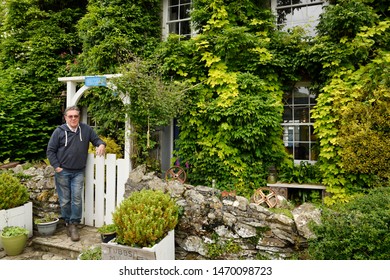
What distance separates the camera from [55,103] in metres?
8.27

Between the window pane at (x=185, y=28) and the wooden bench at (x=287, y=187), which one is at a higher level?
the window pane at (x=185, y=28)

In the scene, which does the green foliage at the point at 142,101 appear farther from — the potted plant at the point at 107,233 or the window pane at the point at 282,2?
the window pane at the point at 282,2

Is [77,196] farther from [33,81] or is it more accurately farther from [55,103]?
[33,81]

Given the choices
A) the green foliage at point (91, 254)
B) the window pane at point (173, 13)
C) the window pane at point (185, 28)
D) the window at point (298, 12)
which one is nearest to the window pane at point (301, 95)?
the window at point (298, 12)

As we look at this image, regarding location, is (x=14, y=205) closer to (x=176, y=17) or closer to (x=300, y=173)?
(x=300, y=173)

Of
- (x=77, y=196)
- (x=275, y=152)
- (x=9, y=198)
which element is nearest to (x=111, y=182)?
(x=77, y=196)

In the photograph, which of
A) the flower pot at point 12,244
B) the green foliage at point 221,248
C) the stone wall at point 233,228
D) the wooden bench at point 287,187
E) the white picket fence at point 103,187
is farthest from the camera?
the wooden bench at point 287,187

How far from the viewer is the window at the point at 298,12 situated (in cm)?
652

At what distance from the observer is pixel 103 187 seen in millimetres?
4730

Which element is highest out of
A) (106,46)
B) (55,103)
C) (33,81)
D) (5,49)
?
(5,49)

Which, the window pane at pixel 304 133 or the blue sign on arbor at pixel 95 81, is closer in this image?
the blue sign on arbor at pixel 95 81

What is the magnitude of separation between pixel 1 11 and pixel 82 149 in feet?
28.5

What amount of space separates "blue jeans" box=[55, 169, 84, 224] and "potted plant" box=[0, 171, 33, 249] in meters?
0.58

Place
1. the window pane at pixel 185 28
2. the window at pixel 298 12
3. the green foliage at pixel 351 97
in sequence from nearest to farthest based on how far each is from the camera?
1. the green foliage at pixel 351 97
2. the window at pixel 298 12
3. the window pane at pixel 185 28
